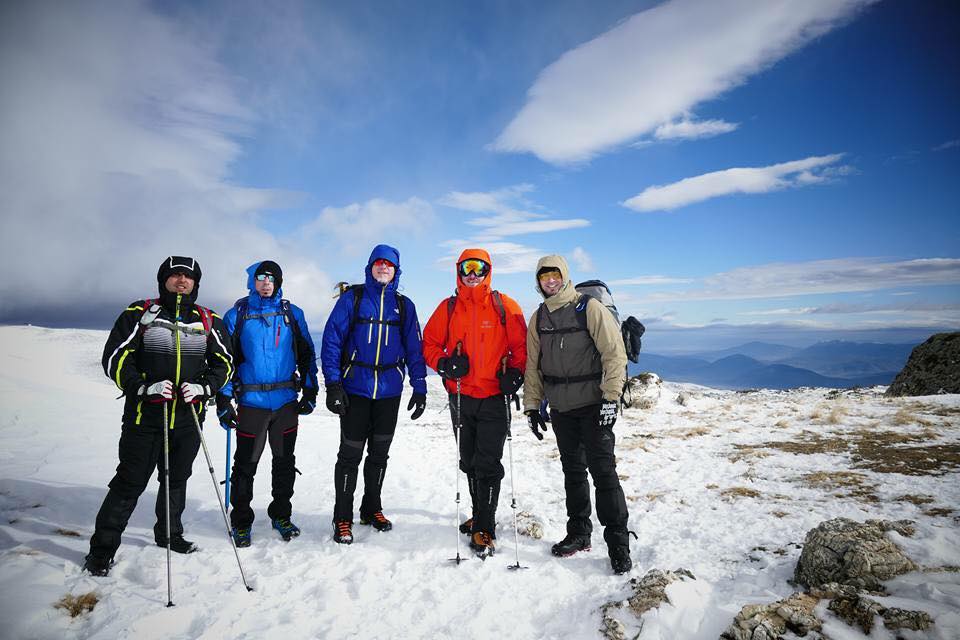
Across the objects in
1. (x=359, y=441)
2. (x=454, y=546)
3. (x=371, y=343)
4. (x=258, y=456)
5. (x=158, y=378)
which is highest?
(x=371, y=343)

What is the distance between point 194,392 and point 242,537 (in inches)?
87.5

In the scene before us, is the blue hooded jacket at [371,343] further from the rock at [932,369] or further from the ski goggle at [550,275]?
the rock at [932,369]

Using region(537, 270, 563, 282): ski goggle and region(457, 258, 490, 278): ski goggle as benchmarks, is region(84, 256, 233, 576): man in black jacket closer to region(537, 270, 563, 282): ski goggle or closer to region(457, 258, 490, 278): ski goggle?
region(457, 258, 490, 278): ski goggle

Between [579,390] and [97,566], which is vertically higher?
[579,390]

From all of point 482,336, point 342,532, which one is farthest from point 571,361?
point 342,532

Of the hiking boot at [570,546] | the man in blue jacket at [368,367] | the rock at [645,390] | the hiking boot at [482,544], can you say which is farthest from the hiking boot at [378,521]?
the rock at [645,390]

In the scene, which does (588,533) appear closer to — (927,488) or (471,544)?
(471,544)

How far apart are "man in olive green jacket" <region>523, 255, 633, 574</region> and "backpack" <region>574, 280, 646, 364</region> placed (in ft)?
0.97

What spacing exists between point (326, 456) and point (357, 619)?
266 inches

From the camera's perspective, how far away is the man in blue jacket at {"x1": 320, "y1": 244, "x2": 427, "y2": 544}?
5.82 m

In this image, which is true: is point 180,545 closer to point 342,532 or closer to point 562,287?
point 342,532

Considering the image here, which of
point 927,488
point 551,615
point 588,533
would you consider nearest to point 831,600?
point 551,615

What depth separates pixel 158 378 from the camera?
189 inches

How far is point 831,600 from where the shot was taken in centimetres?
320
